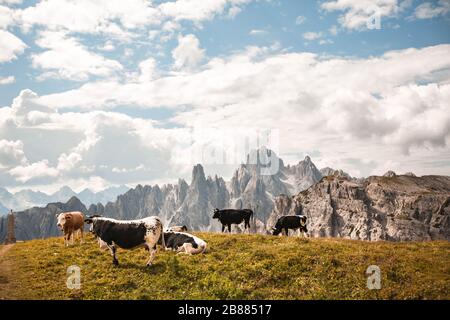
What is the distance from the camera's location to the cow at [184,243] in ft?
78.8

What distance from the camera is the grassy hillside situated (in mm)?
17047

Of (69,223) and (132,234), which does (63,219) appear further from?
(132,234)

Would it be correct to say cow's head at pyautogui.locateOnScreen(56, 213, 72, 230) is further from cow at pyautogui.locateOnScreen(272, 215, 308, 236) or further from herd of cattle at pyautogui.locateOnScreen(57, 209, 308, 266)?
cow at pyautogui.locateOnScreen(272, 215, 308, 236)

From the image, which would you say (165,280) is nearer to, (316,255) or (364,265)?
(316,255)

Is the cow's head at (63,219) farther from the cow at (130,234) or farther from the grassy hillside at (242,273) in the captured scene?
the cow at (130,234)

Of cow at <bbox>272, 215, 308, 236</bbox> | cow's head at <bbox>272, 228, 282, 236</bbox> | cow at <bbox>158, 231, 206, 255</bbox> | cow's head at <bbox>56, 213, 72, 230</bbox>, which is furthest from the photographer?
cow at <bbox>272, 215, 308, 236</bbox>

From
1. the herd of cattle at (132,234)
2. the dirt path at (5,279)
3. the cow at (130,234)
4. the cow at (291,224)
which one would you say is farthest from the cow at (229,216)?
the dirt path at (5,279)

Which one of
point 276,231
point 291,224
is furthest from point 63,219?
point 291,224

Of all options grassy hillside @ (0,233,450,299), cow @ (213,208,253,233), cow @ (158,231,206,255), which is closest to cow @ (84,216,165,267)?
grassy hillside @ (0,233,450,299)

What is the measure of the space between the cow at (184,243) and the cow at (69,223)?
7.70 metres

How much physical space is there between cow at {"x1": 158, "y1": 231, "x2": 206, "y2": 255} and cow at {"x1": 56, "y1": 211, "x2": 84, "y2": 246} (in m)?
7.70
